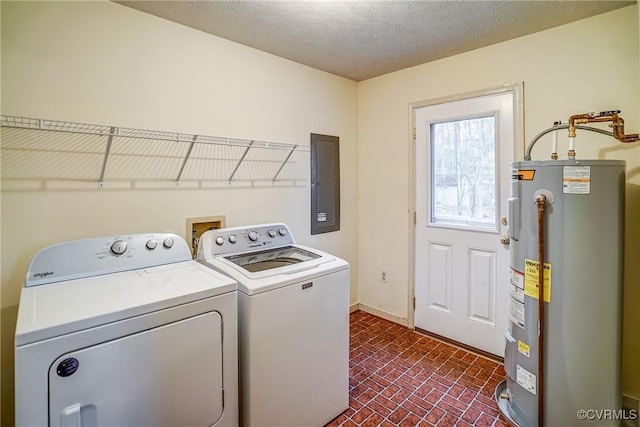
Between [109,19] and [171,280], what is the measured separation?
146 centimetres

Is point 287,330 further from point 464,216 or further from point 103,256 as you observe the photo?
point 464,216

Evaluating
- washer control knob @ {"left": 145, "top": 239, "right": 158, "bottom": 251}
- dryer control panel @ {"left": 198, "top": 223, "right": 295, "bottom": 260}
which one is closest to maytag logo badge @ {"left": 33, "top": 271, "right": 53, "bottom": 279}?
washer control knob @ {"left": 145, "top": 239, "right": 158, "bottom": 251}

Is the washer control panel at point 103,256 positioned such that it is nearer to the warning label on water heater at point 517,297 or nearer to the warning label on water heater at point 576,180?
the warning label on water heater at point 517,297

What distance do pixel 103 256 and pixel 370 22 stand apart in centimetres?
199

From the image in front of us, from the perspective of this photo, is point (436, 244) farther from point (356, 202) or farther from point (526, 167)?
point (526, 167)

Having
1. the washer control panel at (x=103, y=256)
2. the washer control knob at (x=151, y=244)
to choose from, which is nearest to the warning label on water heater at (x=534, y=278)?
the washer control panel at (x=103, y=256)

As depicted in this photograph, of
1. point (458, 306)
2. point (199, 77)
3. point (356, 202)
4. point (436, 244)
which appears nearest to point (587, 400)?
point (458, 306)

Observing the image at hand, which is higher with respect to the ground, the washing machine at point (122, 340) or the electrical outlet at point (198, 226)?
the electrical outlet at point (198, 226)

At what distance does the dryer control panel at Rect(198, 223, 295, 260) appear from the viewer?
1942mm

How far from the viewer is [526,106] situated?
2219mm

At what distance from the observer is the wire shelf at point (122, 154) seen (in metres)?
1.55

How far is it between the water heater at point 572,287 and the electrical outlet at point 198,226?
1860 mm

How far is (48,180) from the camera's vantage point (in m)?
1.62

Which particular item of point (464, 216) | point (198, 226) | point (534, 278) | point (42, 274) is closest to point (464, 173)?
point (464, 216)
